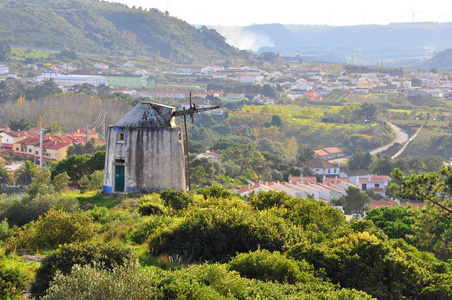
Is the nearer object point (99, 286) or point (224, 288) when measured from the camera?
point (99, 286)

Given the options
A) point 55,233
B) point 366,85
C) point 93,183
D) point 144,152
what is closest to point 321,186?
point 93,183

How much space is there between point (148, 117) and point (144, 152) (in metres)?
1.43

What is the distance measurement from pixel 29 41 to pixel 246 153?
116676 millimetres

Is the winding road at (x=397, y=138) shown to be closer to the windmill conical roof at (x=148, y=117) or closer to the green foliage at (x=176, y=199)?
the windmill conical roof at (x=148, y=117)

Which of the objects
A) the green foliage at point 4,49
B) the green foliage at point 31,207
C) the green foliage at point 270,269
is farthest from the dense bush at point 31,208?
the green foliage at point 4,49


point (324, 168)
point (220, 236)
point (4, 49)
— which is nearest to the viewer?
point (220, 236)

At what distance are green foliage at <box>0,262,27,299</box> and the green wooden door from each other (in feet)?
35.2

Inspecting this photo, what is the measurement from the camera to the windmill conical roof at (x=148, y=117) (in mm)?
23047

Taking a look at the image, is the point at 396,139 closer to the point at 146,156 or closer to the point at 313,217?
the point at 146,156

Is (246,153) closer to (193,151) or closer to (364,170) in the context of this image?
(193,151)

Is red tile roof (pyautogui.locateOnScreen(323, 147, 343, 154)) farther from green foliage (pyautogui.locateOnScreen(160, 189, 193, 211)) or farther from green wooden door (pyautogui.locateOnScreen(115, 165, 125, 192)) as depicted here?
green foliage (pyautogui.locateOnScreen(160, 189, 193, 211))

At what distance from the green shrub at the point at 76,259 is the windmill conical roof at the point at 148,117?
1081 cm

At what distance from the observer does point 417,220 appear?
67.6 ft

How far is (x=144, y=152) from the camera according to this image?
2294 centimetres
